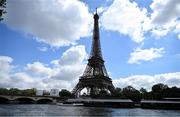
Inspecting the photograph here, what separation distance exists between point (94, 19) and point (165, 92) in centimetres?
3767

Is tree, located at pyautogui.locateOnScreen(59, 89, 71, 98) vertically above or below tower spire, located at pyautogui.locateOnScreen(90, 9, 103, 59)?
below

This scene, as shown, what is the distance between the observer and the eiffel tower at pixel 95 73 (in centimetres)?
10581

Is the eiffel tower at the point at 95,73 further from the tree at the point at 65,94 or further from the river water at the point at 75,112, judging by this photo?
the river water at the point at 75,112

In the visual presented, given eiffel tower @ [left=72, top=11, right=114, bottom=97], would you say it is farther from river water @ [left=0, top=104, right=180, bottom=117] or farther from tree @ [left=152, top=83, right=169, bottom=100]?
river water @ [left=0, top=104, right=180, bottom=117]

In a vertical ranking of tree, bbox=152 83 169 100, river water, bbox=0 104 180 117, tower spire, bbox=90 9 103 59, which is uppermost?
tower spire, bbox=90 9 103 59

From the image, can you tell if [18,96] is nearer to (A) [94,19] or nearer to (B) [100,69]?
(B) [100,69]

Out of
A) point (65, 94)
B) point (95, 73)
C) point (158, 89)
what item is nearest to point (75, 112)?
point (95, 73)

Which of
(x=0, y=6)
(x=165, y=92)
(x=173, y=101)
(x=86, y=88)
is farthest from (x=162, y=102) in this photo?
(x=0, y=6)

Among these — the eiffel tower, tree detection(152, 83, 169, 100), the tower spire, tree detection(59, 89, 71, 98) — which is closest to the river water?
tree detection(152, 83, 169, 100)

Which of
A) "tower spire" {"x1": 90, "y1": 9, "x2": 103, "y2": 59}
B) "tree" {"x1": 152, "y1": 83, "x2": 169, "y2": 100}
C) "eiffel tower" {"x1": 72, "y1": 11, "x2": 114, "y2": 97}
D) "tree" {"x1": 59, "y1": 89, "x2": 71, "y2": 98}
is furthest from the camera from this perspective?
"tree" {"x1": 59, "y1": 89, "x2": 71, "y2": 98}

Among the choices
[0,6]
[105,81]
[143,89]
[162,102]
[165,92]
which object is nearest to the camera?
[0,6]

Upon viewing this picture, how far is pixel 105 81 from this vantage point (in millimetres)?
107812

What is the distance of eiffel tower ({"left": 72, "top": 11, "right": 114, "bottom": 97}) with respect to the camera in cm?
10581

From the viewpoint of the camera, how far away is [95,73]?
4304 inches
